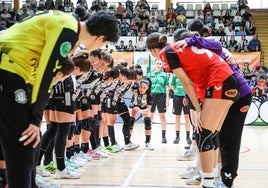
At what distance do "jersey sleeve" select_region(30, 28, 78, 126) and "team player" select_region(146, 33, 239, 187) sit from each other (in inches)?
54.5

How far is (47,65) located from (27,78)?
18cm

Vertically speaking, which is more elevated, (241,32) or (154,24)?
(154,24)

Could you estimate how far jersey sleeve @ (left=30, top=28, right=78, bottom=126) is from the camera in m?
2.30

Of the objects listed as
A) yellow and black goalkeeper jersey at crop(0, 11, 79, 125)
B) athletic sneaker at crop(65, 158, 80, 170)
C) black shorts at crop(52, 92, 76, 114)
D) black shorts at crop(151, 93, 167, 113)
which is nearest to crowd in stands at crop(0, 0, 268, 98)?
black shorts at crop(151, 93, 167, 113)

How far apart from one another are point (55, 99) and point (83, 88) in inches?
50.4

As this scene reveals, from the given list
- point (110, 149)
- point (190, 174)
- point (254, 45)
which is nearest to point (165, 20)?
point (254, 45)

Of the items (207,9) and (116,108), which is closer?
(116,108)

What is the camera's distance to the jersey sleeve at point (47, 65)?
2303mm

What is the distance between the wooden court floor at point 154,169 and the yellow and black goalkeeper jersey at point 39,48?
234cm

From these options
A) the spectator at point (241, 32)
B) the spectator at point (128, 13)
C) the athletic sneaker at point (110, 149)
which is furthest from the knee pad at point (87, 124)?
the spectator at point (128, 13)

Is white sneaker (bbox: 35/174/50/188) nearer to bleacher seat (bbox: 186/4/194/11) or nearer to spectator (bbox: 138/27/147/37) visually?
spectator (bbox: 138/27/147/37)

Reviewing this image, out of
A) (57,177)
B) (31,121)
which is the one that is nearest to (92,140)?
(57,177)

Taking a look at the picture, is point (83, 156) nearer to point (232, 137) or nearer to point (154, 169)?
point (154, 169)

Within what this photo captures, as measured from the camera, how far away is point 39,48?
93.7 inches
